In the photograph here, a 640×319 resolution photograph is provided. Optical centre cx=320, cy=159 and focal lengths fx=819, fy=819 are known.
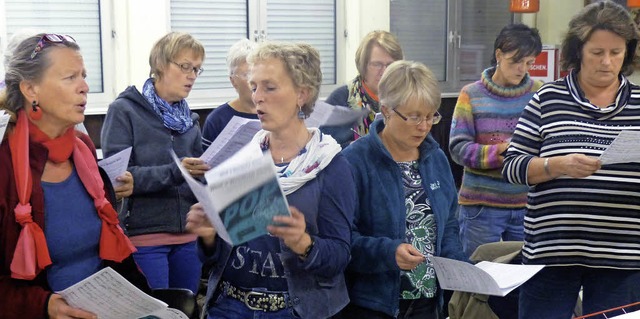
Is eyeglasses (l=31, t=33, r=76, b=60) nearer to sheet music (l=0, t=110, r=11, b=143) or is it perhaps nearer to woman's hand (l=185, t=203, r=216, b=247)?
sheet music (l=0, t=110, r=11, b=143)

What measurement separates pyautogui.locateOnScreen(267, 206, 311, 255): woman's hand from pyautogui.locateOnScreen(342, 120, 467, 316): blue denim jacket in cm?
32

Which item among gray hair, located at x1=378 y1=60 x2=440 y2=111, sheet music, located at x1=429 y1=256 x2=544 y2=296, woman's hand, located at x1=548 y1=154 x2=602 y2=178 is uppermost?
gray hair, located at x1=378 y1=60 x2=440 y2=111

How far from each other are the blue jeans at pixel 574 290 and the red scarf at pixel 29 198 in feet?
4.03

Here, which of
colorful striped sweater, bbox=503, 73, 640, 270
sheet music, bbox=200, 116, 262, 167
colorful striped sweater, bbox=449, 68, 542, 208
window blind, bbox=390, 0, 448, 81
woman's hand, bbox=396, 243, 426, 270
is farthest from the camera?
window blind, bbox=390, 0, 448, 81

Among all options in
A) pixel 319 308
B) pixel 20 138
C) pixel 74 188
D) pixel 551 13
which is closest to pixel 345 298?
pixel 319 308

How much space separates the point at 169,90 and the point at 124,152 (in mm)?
528

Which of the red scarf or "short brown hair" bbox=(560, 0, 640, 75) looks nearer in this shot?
the red scarf

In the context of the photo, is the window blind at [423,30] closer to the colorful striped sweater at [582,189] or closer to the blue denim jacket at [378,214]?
the colorful striped sweater at [582,189]

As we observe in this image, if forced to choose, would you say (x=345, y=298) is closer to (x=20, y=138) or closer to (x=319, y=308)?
(x=319, y=308)

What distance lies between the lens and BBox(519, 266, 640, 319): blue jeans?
7.88 ft

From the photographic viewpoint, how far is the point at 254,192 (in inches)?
67.2

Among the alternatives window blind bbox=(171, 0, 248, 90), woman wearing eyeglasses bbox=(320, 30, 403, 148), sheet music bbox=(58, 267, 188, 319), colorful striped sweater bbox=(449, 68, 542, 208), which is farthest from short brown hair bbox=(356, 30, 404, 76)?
window blind bbox=(171, 0, 248, 90)

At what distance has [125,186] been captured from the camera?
2848mm

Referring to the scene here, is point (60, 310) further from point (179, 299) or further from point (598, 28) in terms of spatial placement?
point (598, 28)
